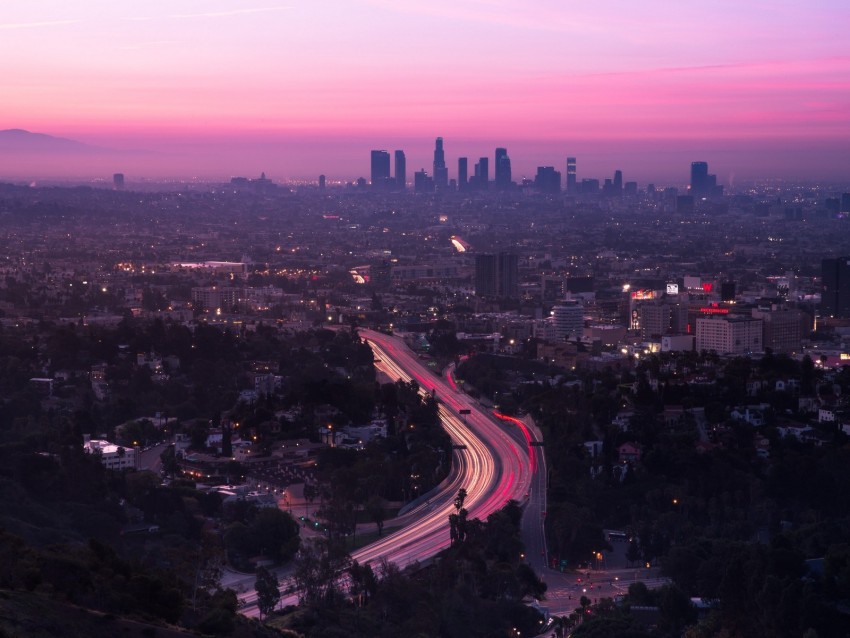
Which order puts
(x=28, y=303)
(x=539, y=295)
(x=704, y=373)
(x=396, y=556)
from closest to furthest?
(x=396, y=556)
(x=704, y=373)
(x=28, y=303)
(x=539, y=295)

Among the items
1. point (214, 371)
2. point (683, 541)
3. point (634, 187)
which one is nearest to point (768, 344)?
point (214, 371)

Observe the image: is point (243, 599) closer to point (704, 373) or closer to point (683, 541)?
point (683, 541)

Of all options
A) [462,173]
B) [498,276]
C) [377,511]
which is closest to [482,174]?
[462,173]

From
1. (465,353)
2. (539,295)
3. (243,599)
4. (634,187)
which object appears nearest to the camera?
(243,599)

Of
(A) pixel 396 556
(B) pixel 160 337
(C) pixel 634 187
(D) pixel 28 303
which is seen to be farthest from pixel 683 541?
(C) pixel 634 187

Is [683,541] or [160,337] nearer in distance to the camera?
[683,541]

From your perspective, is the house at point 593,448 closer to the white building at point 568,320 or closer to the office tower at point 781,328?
the office tower at point 781,328

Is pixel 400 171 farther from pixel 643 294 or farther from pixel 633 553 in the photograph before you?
pixel 633 553

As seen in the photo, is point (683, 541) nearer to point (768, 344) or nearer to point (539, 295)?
point (768, 344)
